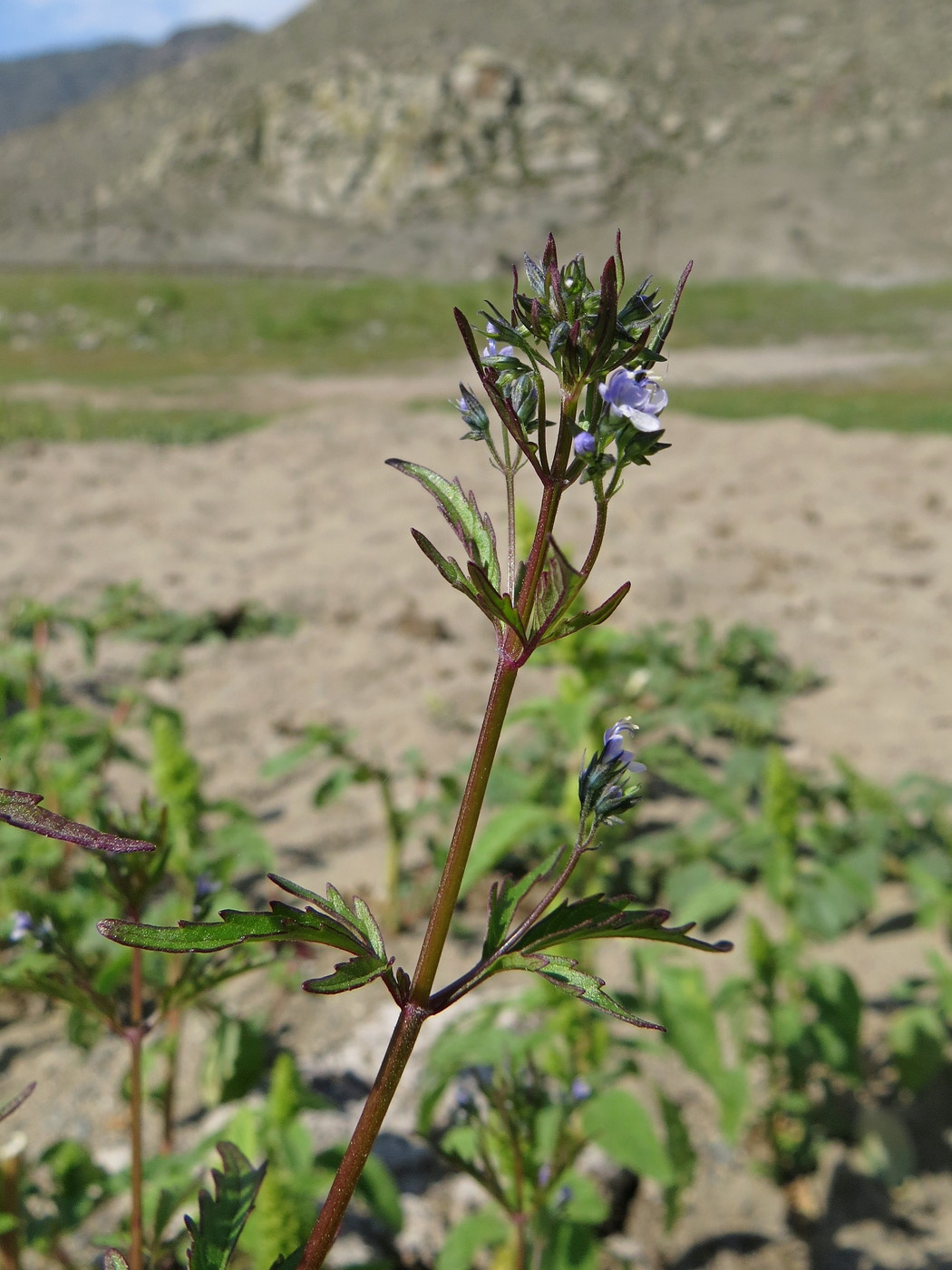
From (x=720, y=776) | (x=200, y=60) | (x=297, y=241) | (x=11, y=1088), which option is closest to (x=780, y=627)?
(x=720, y=776)

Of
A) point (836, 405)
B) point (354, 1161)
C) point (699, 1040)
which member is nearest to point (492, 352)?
point (354, 1161)

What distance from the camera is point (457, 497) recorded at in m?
0.93

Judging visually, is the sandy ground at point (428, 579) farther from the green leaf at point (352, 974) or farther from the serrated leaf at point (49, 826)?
the serrated leaf at point (49, 826)

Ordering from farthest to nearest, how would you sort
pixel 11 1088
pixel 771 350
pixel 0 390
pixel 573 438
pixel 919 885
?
pixel 771 350
pixel 0 390
pixel 919 885
pixel 11 1088
pixel 573 438

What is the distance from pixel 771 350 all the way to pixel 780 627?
20.8 meters

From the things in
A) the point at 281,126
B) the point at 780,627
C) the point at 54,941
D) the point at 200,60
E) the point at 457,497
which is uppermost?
the point at 200,60

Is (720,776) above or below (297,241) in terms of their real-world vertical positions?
below

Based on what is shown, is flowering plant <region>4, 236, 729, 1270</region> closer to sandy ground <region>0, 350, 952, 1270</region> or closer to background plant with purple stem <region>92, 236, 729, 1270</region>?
background plant with purple stem <region>92, 236, 729, 1270</region>

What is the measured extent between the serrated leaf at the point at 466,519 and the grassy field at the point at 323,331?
45.5 feet

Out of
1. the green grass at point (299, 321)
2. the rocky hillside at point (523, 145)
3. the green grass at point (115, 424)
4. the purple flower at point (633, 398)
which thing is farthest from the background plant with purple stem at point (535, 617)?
the rocky hillside at point (523, 145)

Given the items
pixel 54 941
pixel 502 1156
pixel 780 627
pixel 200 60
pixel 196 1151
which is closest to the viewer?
pixel 54 941

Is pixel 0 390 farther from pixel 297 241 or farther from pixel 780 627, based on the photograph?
pixel 297 241

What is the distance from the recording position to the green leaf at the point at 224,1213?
0.86m

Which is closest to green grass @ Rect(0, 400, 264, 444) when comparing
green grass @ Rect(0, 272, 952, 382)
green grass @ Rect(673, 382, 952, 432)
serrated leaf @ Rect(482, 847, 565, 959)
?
green grass @ Rect(0, 272, 952, 382)
